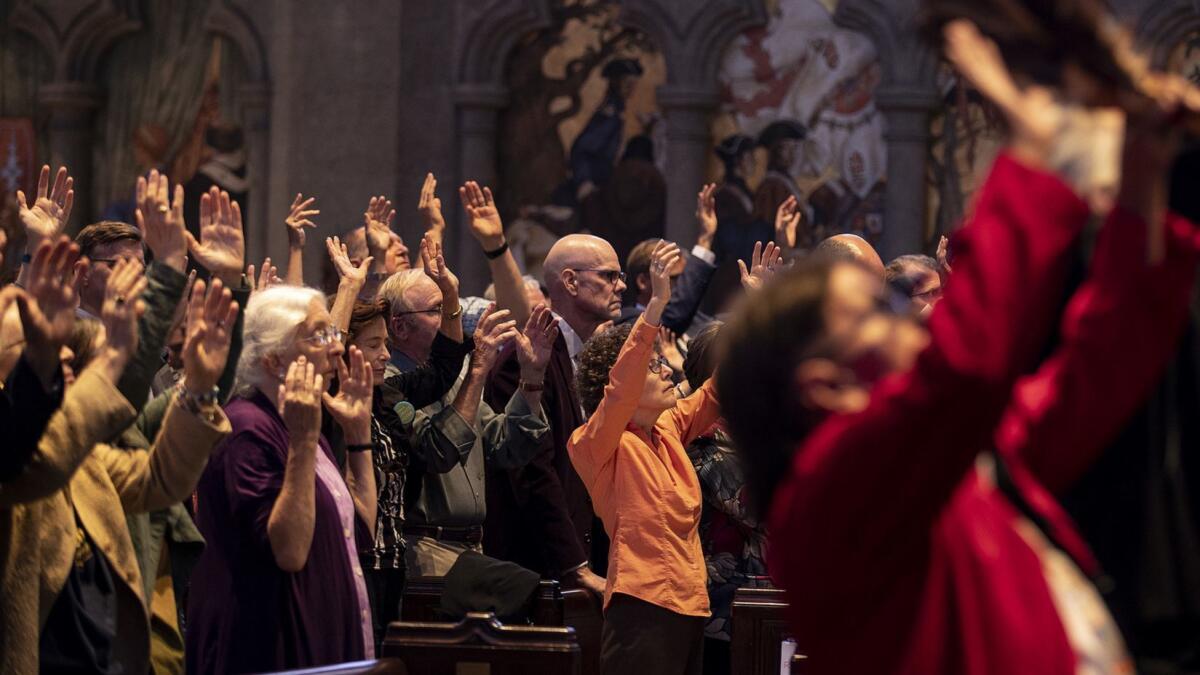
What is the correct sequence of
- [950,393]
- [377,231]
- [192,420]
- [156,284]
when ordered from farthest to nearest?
1. [377,231]
2. [156,284]
3. [192,420]
4. [950,393]

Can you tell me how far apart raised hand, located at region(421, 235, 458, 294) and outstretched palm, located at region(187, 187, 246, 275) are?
2098 millimetres

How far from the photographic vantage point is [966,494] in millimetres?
2582

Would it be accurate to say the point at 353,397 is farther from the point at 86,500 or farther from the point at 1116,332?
the point at 1116,332

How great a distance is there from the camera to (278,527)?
15.2 ft

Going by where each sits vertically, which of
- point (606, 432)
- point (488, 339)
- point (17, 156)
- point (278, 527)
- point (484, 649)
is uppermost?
point (17, 156)

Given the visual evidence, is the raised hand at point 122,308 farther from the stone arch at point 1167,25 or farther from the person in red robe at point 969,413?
the stone arch at point 1167,25

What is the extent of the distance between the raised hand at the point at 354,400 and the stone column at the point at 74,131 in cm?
1124

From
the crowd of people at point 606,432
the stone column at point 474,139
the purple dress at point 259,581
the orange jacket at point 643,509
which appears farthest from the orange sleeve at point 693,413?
the stone column at point 474,139

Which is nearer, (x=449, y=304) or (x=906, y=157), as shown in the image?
(x=449, y=304)

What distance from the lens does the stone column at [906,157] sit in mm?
13422

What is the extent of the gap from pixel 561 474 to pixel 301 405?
273cm

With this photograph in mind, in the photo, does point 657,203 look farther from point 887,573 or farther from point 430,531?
point 887,573

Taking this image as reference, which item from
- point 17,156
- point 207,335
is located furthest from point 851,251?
point 17,156

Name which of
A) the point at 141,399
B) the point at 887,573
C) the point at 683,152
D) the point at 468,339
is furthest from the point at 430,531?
the point at 683,152
